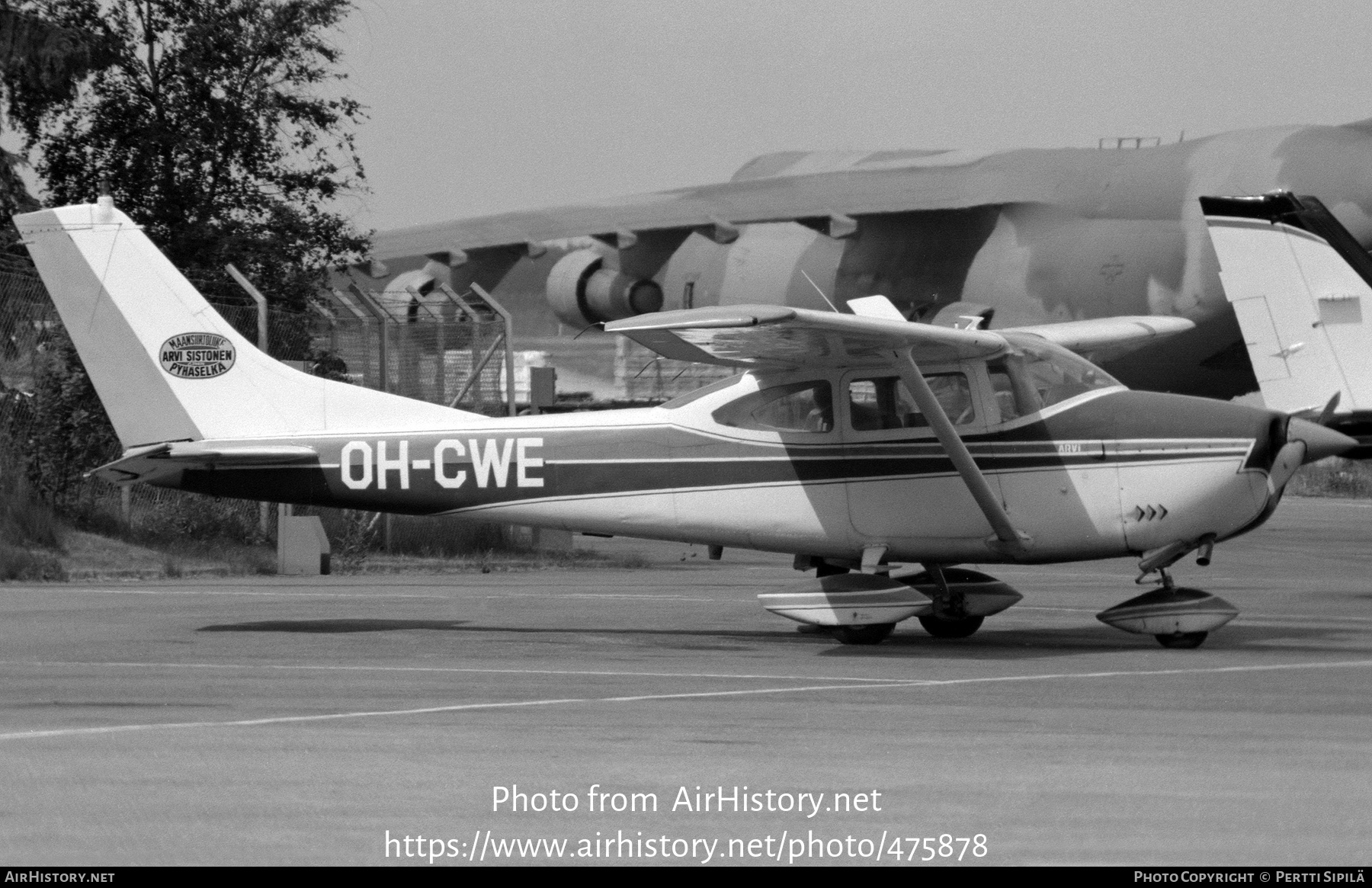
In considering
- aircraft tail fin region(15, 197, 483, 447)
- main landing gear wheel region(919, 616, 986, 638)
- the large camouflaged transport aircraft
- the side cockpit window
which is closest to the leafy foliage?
the large camouflaged transport aircraft

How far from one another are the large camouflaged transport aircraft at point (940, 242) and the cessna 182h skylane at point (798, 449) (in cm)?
983

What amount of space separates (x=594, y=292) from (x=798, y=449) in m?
30.1

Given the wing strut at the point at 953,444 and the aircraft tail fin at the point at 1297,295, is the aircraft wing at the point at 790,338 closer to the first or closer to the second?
the wing strut at the point at 953,444

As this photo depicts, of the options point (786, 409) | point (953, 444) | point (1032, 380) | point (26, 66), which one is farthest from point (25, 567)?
point (1032, 380)

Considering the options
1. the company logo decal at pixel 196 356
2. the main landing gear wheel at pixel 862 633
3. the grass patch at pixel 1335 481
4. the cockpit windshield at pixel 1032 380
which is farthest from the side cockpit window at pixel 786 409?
the grass patch at pixel 1335 481

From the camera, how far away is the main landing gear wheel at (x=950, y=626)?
11789mm

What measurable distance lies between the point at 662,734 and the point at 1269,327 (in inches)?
376

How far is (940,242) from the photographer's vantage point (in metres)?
35.4

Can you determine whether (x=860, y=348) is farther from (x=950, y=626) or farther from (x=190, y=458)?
(x=190, y=458)

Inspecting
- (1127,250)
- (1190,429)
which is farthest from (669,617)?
(1127,250)

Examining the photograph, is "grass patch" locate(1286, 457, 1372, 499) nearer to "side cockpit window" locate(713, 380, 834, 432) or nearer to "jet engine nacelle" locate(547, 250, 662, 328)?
"jet engine nacelle" locate(547, 250, 662, 328)

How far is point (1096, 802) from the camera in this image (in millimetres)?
5785

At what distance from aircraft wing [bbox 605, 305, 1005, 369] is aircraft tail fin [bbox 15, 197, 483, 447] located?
7.85 ft
